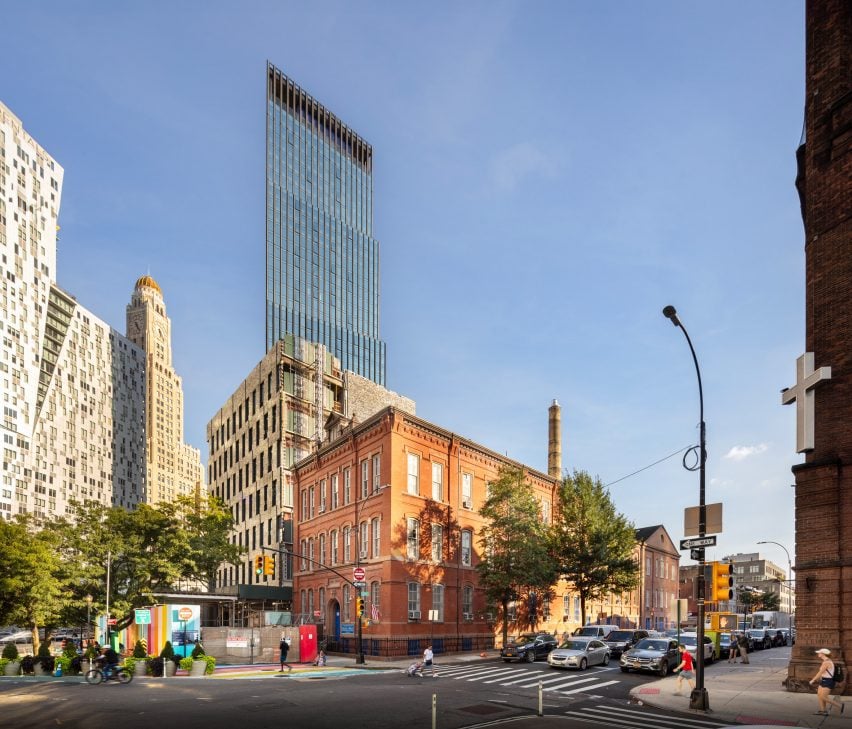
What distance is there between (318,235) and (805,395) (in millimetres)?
155128

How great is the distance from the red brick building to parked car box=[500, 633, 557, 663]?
6.70 metres

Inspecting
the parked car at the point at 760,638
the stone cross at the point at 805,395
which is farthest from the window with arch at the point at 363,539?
the stone cross at the point at 805,395

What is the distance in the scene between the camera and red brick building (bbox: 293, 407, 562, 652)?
43812 millimetres

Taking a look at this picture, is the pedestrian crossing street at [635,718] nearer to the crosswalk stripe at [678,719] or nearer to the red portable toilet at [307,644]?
the crosswalk stripe at [678,719]

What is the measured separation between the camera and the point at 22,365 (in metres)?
125

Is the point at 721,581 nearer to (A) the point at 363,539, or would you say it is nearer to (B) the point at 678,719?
(B) the point at 678,719

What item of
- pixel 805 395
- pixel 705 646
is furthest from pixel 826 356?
pixel 705 646

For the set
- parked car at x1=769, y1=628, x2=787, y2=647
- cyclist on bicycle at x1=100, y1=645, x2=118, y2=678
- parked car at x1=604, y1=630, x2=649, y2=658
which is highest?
cyclist on bicycle at x1=100, y1=645, x2=118, y2=678

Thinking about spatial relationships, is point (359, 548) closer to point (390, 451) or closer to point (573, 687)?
point (390, 451)

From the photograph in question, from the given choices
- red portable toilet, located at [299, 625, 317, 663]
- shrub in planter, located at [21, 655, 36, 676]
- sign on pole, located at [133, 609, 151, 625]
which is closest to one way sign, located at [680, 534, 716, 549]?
red portable toilet, located at [299, 625, 317, 663]

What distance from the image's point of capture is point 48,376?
139 meters

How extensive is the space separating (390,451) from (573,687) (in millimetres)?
20511

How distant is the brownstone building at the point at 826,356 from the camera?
22.3m

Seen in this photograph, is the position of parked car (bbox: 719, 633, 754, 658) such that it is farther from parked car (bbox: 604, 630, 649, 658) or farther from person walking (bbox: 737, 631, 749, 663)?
parked car (bbox: 604, 630, 649, 658)
